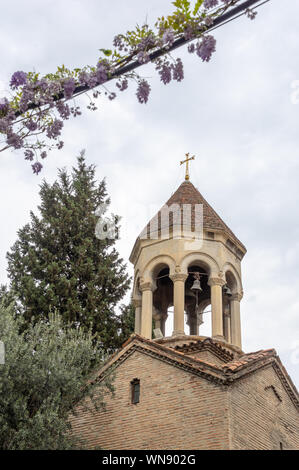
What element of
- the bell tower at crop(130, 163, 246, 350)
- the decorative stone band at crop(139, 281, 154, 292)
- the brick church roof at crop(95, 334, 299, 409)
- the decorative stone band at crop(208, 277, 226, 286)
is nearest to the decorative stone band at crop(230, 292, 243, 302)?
the bell tower at crop(130, 163, 246, 350)

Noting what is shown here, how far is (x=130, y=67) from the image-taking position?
5.26 m

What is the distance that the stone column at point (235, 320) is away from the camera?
17.7 meters

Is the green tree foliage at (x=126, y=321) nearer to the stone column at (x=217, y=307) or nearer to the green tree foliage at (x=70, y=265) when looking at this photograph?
the green tree foliage at (x=70, y=265)

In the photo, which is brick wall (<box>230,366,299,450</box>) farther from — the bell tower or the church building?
the bell tower

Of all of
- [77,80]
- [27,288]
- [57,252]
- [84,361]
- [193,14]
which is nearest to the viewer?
[193,14]

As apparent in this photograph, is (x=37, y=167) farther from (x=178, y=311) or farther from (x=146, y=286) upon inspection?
(x=146, y=286)

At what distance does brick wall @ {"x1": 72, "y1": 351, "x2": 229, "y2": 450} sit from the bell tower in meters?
2.13

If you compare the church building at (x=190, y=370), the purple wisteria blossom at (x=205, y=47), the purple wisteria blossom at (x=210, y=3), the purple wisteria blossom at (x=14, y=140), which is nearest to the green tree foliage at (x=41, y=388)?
the church building at (x=190, y=370)

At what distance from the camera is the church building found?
13.3 m

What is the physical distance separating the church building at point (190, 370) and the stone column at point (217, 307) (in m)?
0.03

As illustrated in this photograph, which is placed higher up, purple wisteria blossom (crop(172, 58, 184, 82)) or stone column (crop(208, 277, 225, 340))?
stone column (crop(208, 277, 225, 340))

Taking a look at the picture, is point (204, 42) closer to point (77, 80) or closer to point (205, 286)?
point (77, 80)
